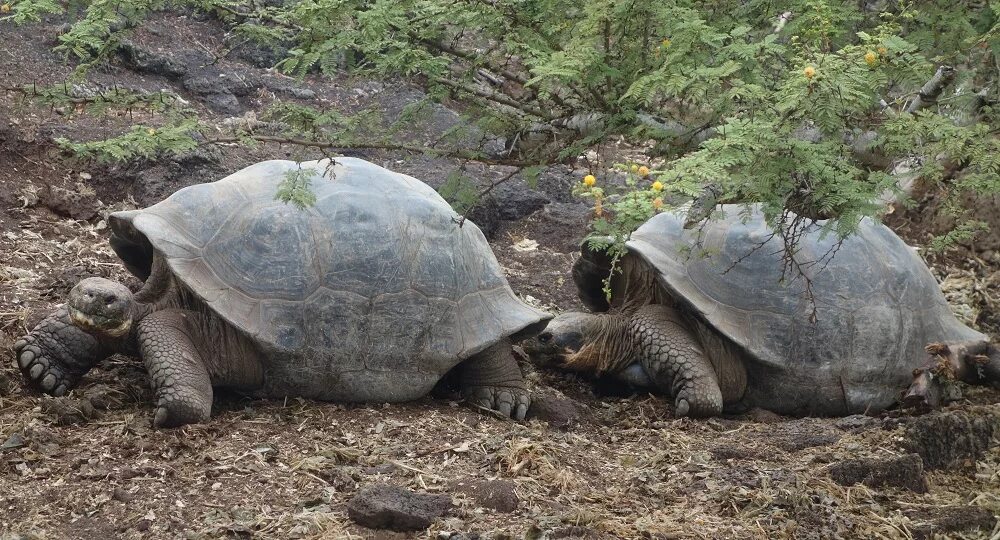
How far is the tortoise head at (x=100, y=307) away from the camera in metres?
4.41

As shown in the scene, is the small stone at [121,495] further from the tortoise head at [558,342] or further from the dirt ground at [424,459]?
the tortoise head at [558,342]

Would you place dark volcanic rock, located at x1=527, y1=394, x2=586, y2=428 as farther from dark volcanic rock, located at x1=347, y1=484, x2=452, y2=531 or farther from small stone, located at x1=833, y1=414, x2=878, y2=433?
dark volcanic rock, located at x1=347, y1=484, x2=452, y2=531

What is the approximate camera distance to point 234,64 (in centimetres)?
927

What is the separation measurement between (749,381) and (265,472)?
9.76ft

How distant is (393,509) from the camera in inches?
137

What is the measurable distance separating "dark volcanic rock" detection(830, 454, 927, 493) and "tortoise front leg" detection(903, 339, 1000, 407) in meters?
1.39

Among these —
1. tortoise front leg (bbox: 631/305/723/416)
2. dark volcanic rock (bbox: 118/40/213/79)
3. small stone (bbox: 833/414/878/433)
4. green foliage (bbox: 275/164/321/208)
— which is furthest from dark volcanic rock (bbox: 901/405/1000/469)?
dark volcanic rock (bbox: 118/40/213/79)

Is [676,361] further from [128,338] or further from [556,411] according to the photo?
[128,338]

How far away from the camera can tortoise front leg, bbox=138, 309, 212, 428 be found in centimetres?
435

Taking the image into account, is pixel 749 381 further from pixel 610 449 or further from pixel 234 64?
pixel 234 64

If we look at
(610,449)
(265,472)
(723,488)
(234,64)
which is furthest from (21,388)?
(234,64)

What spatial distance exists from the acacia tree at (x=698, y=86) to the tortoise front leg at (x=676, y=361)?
1156 mm

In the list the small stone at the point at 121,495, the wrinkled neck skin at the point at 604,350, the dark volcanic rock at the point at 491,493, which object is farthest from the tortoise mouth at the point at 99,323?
the wrinkled neck skin at the point at 604,350

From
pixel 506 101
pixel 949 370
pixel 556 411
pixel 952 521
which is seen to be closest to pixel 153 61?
pixel 506 101
